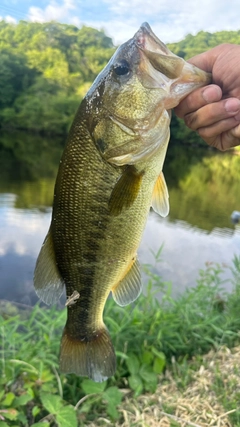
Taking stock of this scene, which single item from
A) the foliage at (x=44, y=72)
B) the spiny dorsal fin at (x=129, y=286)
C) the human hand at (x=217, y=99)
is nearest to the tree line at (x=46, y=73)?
the foliage at (x=44, y=72)

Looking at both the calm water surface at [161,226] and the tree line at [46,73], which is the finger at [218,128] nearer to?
the calm water surface at [161,226]

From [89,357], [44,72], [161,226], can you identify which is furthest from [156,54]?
[44,72]

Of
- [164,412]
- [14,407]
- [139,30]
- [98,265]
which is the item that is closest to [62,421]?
[14,407]

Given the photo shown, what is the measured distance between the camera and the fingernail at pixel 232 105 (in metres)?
2.04

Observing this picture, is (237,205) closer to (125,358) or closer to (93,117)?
(125,358)

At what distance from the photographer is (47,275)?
6.37 ft

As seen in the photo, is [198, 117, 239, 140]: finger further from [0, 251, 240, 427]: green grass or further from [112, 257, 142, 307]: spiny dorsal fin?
[0, 251, 240, 427]: green grass

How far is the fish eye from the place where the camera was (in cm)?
181

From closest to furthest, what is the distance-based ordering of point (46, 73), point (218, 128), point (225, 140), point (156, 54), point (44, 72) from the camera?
point (156, 54) → point (218, 128) → point (225, 140) → point (46, 73) → point (44, 72)

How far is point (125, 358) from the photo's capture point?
3311 millimetres

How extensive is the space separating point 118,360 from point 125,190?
7.07 ft

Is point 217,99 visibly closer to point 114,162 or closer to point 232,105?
point 232,105

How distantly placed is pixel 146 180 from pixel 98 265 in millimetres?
476

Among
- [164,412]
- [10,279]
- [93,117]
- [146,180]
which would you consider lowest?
[10,279]
